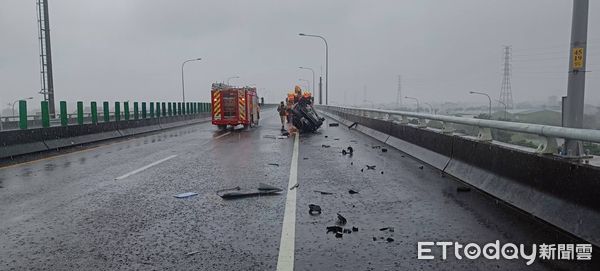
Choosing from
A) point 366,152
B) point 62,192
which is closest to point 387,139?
point 366,152

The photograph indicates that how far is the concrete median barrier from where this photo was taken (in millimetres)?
4942

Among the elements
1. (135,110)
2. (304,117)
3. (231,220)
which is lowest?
(231,220)

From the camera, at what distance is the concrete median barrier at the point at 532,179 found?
4942 millimetres

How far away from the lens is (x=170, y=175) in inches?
383

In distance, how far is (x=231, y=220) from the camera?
607 cm

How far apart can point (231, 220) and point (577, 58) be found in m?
5.73

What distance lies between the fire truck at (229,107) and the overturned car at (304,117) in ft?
14.4

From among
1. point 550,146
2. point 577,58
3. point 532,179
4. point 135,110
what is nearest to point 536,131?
point 550,146

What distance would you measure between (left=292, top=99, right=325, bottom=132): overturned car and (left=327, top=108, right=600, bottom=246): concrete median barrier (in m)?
13.8

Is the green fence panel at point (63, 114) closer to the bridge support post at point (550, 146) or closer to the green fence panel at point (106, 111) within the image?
the green fence panel at point (106, 111)

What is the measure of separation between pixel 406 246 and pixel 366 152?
369 inches

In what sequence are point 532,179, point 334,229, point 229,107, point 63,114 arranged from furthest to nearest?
point 229,107
point 63,114
point 532,179
point 334,229

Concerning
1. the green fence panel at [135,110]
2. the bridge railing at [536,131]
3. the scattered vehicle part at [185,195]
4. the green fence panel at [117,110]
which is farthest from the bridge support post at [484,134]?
the green fence panel at [135,110]

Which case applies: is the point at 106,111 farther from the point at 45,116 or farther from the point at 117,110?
the point at 45,116
